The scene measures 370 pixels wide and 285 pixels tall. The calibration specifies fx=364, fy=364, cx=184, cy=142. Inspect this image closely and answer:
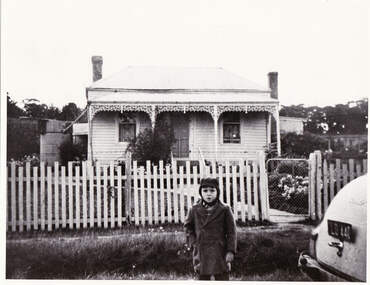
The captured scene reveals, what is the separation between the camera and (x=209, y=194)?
4.00 m

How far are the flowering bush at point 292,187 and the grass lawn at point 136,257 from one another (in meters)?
1.55

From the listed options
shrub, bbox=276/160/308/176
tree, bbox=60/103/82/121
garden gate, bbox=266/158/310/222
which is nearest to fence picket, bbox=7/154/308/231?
garden gate, bbox=266/158/310/222

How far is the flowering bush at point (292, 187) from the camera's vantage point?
23.7 ft

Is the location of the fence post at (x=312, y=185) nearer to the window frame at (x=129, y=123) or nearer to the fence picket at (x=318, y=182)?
the fence picket at (x=318, y=182)

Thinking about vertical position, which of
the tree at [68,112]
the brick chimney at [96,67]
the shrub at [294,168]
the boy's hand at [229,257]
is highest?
the brick chimney at [96,67]

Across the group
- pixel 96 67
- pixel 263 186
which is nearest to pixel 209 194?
pixel 263 186

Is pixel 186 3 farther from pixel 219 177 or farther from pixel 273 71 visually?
pixel 273 71

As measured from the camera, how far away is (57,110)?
14.8 meters

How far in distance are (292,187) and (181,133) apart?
9287 mm

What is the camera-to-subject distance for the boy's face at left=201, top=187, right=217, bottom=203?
4.00 m

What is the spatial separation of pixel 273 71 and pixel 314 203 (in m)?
12.7

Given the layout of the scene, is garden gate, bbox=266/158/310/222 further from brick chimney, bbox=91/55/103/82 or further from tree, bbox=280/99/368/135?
brick chimney, bbox=91/55/103/82

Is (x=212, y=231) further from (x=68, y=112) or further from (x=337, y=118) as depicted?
(x=68, y=112)

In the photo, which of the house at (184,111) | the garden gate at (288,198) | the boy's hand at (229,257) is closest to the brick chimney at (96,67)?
the house at (184,111)
